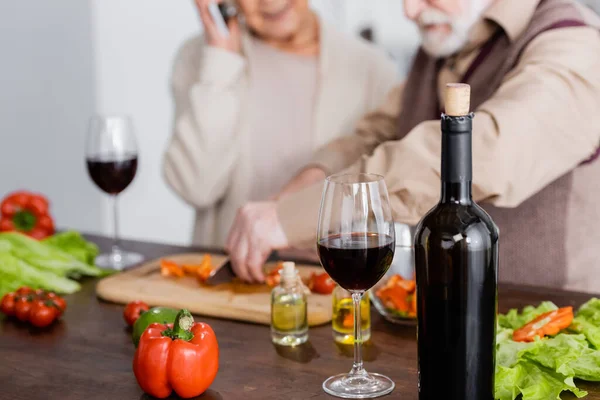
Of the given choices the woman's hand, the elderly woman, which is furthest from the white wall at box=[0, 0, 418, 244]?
the woman's hand

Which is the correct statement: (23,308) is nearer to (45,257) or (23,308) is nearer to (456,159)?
(45,257)

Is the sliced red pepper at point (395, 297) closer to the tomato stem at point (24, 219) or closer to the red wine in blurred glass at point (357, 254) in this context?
the red wine in blurred glass at point (357, 254)

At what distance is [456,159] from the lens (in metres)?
0.96

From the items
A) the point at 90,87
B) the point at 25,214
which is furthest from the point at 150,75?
the point at 25,214

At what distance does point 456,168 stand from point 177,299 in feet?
2.69

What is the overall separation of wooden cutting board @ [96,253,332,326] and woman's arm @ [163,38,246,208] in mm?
902

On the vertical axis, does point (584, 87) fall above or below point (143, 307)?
above

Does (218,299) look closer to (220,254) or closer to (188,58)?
(220,254)

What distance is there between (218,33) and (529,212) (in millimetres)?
1310

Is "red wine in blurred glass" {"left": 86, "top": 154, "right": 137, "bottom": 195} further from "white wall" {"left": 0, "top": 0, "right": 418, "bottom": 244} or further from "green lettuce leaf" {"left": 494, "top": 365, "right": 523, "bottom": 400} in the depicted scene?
"white wall" {"left": 0, "top": 0, "right": 418, "bottom": 244}

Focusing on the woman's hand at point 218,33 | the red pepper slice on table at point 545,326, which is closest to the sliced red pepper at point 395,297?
the red pepper slice on table at point 545,326

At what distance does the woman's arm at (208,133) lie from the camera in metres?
2.72

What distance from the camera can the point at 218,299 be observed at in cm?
159

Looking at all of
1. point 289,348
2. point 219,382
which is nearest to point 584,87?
point 289,348
